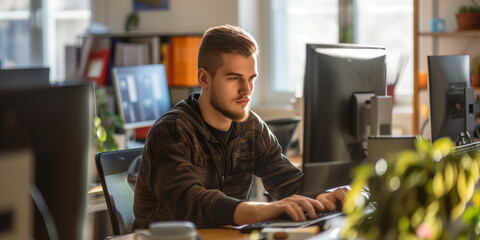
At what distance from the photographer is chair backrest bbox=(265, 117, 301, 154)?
3.35 metres

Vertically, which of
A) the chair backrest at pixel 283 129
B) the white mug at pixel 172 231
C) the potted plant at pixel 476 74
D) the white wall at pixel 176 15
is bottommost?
the white mug at pixel 172 231

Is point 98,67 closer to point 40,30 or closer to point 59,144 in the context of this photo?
point 40,30

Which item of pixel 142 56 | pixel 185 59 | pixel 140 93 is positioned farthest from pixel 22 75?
pixel 142 56

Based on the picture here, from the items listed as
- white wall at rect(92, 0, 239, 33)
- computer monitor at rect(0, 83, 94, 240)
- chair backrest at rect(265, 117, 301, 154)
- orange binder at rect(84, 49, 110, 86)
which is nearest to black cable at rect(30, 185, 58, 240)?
computer monitor at rect(0, 83, 94, 240)

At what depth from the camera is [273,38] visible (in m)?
4.87

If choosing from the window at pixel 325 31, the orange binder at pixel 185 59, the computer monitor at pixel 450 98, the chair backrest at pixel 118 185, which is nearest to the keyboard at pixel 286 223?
the chair backrest at pixel 118 185

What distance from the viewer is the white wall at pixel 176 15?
477 centimetres

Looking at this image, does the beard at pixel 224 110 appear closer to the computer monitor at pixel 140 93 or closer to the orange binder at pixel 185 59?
the computer monitor at pixel 140 93

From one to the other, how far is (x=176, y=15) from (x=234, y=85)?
10.2ft

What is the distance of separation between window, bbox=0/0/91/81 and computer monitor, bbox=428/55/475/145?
3982 millimetres

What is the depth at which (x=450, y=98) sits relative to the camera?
8.00 feet

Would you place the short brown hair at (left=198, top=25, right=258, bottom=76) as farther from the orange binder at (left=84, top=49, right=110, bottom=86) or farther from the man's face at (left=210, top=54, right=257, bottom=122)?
the orange binder at (left=84, top=49, right=110, bottom=86)

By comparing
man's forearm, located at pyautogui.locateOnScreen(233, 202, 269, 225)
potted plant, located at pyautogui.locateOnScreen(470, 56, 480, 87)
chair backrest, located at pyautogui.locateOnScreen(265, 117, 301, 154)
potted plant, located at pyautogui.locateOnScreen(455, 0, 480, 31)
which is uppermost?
potted plant, located at pyautogui.locateOnScreen(455, 0, 480, 31)

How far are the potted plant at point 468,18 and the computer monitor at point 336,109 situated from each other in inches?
81.3
